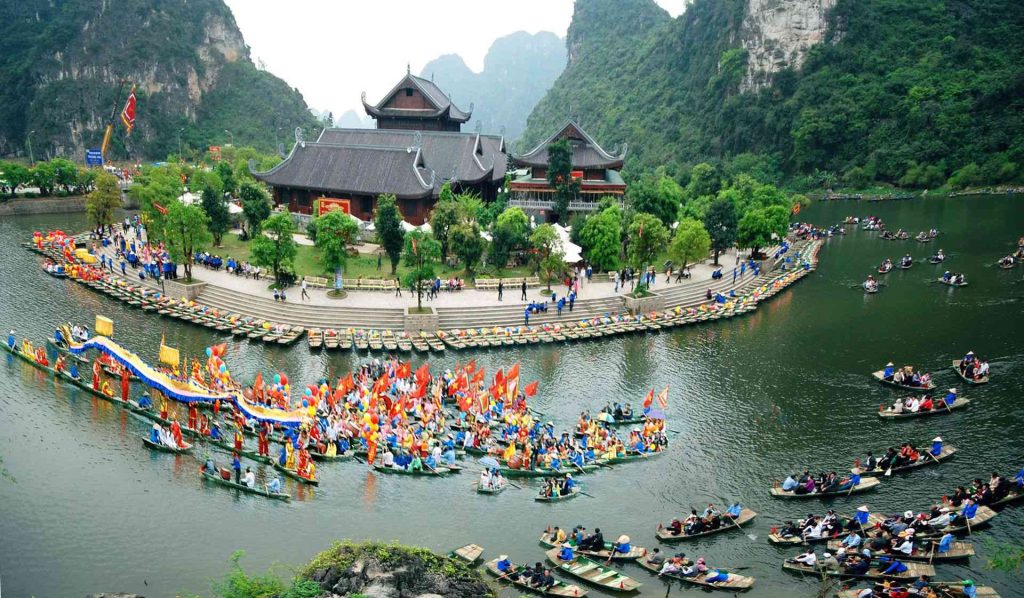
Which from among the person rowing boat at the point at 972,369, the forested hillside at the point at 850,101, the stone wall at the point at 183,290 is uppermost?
the forested hillside at the point at 850,101

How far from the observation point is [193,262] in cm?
5466

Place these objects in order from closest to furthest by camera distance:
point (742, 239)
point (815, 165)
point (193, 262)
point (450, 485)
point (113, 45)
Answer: point (450, 485) < point (193, 262) < point (742, 239) < point (815, 165) < point (113, 45)

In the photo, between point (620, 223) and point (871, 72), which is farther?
point (871, 72)

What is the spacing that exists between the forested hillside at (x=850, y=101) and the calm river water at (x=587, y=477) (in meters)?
54.8

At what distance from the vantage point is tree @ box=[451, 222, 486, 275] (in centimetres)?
5062

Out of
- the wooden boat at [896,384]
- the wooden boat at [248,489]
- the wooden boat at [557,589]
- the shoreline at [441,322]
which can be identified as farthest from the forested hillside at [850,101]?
the wooden boat at [557,589]

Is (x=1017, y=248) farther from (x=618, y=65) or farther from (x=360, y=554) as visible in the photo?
(x=618, y=65)

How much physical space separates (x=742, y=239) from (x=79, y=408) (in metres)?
46.9

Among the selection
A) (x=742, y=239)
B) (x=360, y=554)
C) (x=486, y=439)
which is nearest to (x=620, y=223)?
(x=742, y=239)

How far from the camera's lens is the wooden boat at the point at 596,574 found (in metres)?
22.6

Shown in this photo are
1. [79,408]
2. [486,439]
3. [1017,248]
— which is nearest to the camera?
[486,439]

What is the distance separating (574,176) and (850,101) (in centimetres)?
6754

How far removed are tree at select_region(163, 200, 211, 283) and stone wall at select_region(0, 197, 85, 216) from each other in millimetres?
43947

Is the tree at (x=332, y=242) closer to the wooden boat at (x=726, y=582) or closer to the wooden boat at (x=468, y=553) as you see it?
the wooden boat at (x=468, y=553)
